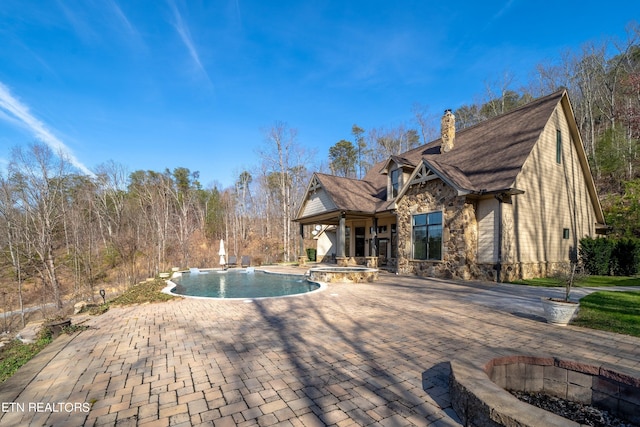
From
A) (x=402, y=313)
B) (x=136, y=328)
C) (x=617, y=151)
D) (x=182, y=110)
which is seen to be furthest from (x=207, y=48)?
(x=617, y=151)

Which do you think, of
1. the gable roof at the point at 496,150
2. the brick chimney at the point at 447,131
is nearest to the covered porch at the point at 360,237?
the gable roof at the point at 496,150

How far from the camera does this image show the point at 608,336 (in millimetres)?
5055

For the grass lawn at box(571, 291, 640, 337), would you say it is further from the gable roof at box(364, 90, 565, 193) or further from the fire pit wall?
the gable roof at box(364, 90, 565, 193)

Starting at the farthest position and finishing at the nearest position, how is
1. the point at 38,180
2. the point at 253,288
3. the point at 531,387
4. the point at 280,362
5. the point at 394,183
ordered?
the point at 394,183 < the point at 38,180 < the point at 253,288 < the point at 280,362 < the point at 531,387

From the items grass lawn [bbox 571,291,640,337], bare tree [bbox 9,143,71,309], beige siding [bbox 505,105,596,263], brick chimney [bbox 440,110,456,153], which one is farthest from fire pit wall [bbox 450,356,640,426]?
bare tree [bbox 9,143,71,309]

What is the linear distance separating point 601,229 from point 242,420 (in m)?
22.9

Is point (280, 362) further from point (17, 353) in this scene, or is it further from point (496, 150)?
point (496, 150)

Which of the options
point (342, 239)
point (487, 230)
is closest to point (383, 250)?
point (342, 239)

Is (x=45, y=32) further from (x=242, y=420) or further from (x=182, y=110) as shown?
(x=242, y=420)

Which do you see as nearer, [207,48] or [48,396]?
[48,396]

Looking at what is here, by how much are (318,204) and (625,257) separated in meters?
15.7

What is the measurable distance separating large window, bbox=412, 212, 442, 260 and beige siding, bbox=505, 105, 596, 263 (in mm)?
2653

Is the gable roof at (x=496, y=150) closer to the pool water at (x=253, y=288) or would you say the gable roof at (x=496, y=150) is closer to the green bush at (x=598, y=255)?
the green bush at (x=598, y=255)

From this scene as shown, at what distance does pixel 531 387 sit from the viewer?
3.29 metres
